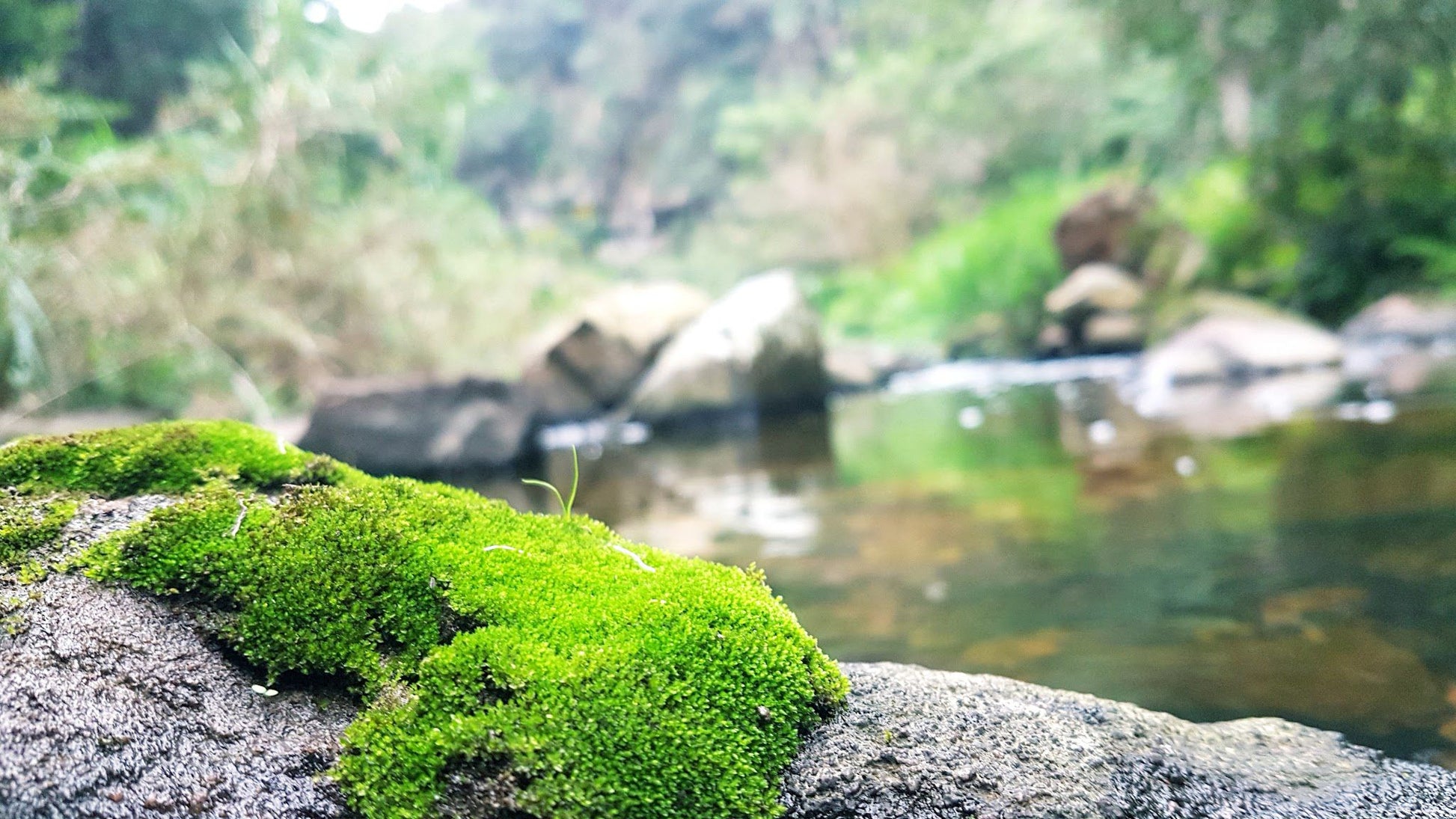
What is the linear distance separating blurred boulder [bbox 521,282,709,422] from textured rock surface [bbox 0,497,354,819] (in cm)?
944

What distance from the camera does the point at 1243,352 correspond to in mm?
10109

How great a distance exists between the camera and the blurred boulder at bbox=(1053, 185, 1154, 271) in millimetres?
14820

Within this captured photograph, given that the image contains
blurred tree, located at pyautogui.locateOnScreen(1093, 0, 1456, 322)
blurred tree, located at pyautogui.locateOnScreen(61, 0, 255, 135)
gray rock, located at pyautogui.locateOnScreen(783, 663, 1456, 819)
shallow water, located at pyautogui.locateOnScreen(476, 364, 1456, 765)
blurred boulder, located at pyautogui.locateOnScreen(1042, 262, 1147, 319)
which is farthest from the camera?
blurred boulder, located at pyautogui.locateOnScreen(1042, 262, 1147, 319)

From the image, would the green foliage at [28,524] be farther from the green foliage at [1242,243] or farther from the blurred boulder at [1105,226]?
the blurred boulder at [1105,226]

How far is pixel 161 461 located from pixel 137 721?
80 cm

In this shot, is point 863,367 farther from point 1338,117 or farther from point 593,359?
point 1338,117

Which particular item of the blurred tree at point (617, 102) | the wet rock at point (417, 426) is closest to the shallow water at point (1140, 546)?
the wet rock at point (417, 426)

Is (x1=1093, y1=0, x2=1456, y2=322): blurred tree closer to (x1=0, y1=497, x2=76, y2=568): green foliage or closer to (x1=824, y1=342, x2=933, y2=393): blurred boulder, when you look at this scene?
(x1=824, y1=342, x2=933, y2=393): blurred boulder

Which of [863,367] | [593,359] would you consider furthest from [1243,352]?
[593,359]

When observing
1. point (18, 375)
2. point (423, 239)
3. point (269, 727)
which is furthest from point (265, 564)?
point (423, 239)

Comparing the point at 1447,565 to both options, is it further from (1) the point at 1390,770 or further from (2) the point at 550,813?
(2) the point at 550,813

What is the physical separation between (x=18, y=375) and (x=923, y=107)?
2060 cm

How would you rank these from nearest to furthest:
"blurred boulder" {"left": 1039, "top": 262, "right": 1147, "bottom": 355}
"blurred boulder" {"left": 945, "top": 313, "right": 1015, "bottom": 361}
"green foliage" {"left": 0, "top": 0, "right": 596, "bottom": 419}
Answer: "green foliage" {"left": 0, "top": 0, "right": 596, "bottom": 419} < "blurred boulder" {"left": 1039, "top": 262, "right": 1147, "bottom": 355} < "blurred boulder" {"left": 945, "top": 313, "right": 1015, "bottom": 361}

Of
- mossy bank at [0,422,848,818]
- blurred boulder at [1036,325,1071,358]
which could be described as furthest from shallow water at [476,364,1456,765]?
blurred boulder at [1036,325,1071,358]
